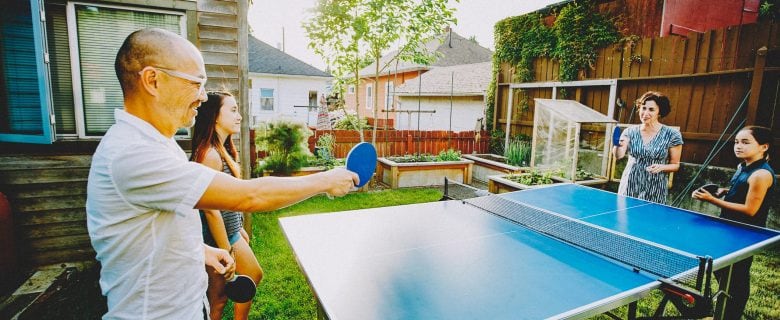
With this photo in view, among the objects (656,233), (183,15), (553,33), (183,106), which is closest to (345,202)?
(183,15)

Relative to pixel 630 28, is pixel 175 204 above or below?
below

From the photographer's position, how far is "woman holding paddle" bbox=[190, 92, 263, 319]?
278 centimetres

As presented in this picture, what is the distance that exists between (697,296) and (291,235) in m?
2.45

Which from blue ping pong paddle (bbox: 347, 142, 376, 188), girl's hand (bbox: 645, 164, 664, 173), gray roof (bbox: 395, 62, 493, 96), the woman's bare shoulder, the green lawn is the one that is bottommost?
the green lawn

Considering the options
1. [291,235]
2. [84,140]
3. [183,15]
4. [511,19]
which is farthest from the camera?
[511,19]

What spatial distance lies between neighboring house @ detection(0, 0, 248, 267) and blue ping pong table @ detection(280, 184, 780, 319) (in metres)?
3.31

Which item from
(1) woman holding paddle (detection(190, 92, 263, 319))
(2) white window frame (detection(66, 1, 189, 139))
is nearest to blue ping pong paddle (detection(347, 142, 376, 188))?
(1) woman holding paddle (detection(190, 92, 263, 319))

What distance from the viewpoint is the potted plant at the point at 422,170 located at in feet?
31.8

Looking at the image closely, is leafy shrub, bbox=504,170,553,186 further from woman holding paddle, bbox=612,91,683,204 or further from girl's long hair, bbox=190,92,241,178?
girl's long hair, bbox=190,92,241,178

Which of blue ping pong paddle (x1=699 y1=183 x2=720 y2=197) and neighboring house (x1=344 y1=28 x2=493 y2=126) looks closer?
blue ping pong paddle (x1=699 y1=183 x2=720 y2=197)

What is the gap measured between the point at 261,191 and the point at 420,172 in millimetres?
8585

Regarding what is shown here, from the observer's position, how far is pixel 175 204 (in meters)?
1.28

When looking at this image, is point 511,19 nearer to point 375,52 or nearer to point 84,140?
point 375,52

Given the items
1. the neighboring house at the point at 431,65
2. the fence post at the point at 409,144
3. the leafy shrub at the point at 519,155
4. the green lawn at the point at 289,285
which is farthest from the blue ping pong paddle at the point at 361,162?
the neighboring house at the point at 431,65
